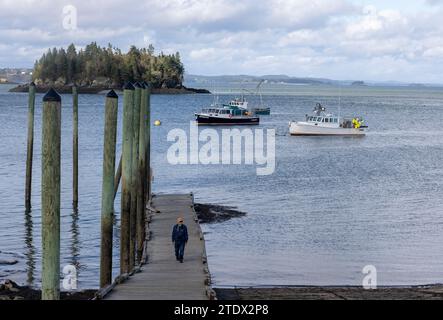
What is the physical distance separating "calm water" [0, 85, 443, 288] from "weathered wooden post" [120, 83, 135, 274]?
1.66 m

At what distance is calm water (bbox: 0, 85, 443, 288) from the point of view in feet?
88.1

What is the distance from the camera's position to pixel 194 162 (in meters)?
59.4

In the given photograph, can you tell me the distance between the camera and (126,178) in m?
24.2

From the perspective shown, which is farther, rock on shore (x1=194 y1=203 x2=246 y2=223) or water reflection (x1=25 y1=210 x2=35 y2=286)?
rock on shore (x1=194 y1=203 x2=246 y2=223)

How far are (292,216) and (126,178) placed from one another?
47.1ft

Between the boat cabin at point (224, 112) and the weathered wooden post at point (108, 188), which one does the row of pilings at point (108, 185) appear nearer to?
the weathered wooden post at point (108, 188)

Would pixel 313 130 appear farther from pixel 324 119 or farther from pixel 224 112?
pixel 224 112

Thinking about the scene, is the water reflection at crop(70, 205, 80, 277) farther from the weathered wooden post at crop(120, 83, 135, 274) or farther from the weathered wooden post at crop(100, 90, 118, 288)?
the weathered wooden post at crop(100, 90, 118, 288)

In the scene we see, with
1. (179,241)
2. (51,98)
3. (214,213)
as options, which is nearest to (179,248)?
(179,241)

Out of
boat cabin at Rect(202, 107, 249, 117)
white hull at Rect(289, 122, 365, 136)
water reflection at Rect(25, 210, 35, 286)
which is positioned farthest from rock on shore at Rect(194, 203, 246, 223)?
boat cabin at Rect(202, 107, 249, 117)
